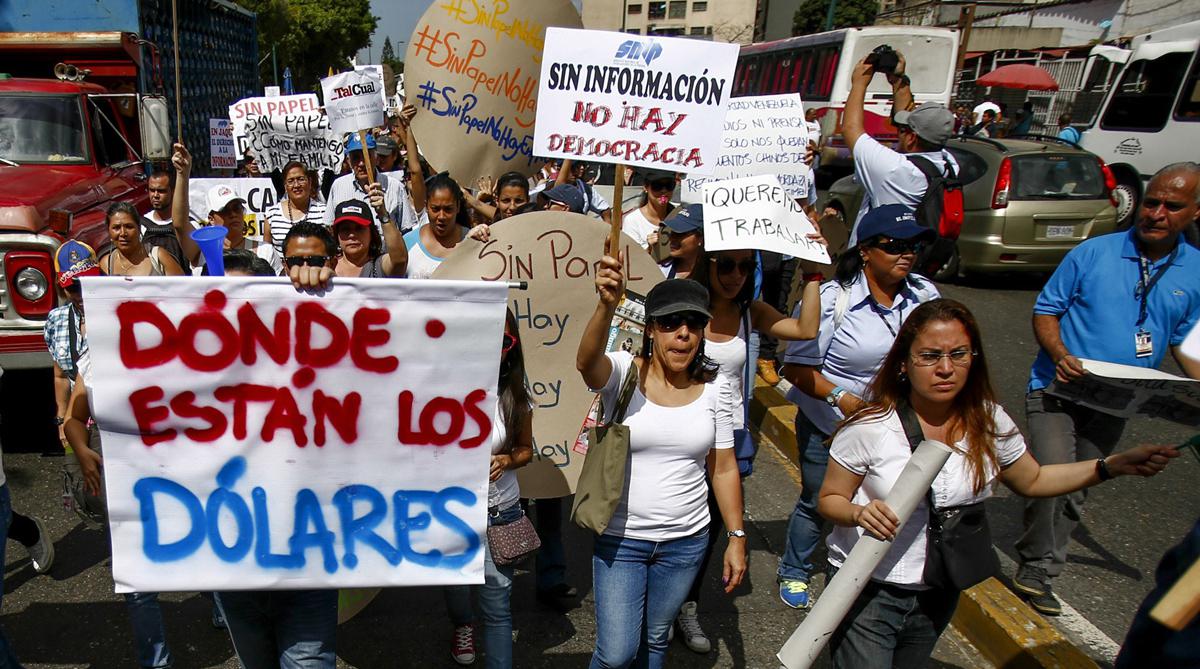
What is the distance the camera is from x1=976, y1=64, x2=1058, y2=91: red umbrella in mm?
20516

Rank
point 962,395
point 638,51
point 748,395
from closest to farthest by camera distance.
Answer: point 962,395 → point 638,51 → point 748,395

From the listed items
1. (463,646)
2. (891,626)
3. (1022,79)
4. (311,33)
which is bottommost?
(463,646)

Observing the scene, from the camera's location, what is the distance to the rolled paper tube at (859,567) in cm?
231

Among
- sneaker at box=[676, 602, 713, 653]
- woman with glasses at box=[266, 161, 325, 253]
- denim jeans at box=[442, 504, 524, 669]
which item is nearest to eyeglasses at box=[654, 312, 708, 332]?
denim jeans at box=[442, 504, 524, 669]

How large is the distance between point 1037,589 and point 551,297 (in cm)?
261

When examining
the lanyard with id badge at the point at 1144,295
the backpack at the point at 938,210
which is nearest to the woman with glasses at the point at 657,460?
the lanyard with id badge at the point at 1144,295

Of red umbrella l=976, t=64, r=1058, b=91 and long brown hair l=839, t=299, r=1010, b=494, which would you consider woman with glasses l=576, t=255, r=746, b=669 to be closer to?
long brown hair l=839, t=299, r=1010, b=494

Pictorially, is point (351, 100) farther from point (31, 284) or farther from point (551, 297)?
point (551, 297)

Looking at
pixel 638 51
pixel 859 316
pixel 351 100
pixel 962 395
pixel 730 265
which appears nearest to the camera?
pixel 962 395

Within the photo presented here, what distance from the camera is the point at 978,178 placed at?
33.6 ft

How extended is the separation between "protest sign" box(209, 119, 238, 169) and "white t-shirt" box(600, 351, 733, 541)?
9.23 metres

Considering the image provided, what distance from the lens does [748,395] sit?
375 centimetres

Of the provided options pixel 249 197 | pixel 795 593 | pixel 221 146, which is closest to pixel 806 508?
pixel 795 593

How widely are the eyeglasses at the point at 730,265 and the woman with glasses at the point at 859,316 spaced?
0.40 m
